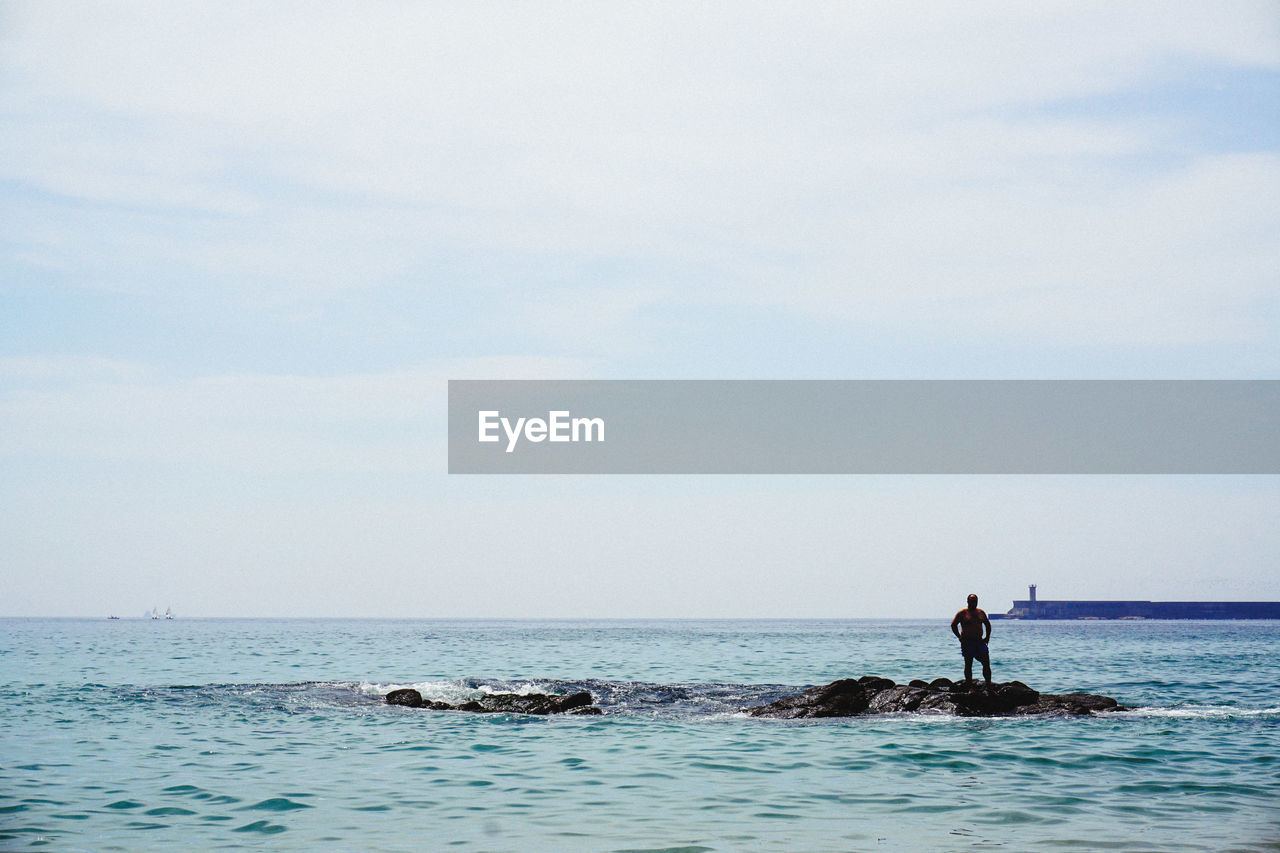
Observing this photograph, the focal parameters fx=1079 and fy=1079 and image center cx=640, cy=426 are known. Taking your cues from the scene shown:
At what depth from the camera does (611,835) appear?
14164 millimetres

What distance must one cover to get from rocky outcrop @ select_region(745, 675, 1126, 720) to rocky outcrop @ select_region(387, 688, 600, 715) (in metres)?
4.77

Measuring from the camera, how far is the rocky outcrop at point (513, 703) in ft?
97.7

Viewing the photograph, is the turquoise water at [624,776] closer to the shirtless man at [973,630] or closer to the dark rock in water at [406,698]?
the dark rock in water at [406,698]

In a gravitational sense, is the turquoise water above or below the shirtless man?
below

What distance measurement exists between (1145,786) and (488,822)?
412 inches

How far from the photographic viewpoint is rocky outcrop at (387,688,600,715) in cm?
2977

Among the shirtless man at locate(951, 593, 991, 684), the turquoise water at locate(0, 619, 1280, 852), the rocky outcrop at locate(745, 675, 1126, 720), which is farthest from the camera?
the shirtless man at locate(951, 593, 991, 684)

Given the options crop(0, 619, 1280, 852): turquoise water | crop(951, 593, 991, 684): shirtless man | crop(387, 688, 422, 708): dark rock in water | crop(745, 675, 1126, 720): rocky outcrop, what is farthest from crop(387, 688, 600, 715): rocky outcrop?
crop(951, 593, 991, 684): shirtless man

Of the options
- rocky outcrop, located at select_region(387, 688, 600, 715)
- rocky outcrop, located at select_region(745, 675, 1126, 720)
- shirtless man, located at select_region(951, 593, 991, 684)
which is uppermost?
shirtless man, located at select_region(951, 593, 991, 684)

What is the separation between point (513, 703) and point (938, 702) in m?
11.8

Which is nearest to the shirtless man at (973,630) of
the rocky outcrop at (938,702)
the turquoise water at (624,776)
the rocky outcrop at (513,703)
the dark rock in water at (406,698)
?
the rocky outcrop at (938,702)

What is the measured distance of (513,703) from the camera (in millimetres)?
30969

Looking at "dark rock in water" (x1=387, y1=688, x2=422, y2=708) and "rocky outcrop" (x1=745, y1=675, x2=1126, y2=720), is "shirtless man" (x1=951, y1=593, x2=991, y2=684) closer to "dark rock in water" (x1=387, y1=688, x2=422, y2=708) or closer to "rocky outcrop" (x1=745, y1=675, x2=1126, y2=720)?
"rocky outcrop" (x1=745, y1=675, x2=1126, y2=720)

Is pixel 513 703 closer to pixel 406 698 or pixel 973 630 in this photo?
pixel 406 698
